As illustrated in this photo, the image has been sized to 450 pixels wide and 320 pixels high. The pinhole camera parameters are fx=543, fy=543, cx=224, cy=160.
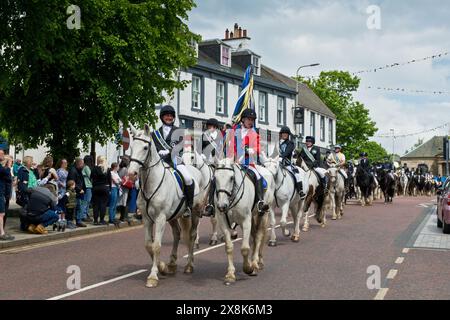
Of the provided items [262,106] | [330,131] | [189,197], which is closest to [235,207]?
[189,197]

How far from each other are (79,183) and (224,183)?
881 cm

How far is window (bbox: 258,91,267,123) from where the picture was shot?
44750mm

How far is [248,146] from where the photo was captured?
9859 millimetres

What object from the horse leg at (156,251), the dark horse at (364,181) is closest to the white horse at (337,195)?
the dark horse at (364,181)

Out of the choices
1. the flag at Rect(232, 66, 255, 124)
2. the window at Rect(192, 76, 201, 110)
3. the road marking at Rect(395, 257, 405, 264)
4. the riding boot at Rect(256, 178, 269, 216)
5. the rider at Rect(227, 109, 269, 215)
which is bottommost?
the road marking at Rect(395, 257, 405, 264)

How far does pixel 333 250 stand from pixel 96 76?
11314 mm

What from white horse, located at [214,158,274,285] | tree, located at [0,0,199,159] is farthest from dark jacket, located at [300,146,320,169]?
tree, located at [0,0,199,159]

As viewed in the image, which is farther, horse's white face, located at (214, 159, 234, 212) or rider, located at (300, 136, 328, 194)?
rider, located at (300, 136, 328, 194)

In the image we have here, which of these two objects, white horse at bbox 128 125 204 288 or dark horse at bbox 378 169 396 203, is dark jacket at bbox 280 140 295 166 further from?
dark horse at bbox 378 169 396 203

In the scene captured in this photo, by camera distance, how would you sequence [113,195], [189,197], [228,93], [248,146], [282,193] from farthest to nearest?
1. [228,93]
2. [113,195]
3. [282,193]
4. [248,146]
5. [189,197]

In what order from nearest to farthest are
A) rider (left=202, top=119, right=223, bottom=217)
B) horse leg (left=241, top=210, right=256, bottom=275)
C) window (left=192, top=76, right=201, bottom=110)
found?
horse leg (left=241, top=210, right=256, bottom=275) → rider (left=202, top=119, right=223, bottom=217) → window (left=192, top=76, right=201, bottom=110)

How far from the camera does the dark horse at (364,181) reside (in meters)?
27.3

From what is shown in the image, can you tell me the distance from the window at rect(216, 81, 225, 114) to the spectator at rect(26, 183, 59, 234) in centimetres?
2569

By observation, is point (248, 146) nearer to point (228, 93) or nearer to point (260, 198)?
point (260, 198)
